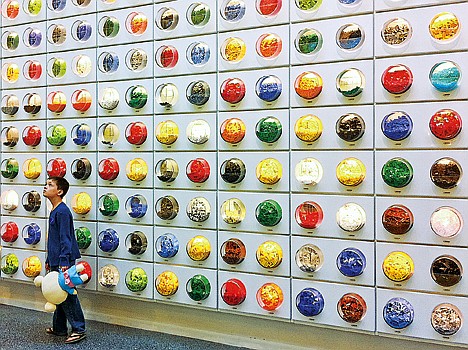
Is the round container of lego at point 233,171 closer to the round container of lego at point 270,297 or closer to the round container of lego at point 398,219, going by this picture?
the round container of lego at point 270,297

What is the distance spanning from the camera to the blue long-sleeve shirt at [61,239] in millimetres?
4461

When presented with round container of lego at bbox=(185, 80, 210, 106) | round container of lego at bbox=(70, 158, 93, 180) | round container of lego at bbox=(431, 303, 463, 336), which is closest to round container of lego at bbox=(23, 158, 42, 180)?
round container of lego at bbox=(70, 158, 93, 180)

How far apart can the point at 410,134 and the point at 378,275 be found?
0.87 metres

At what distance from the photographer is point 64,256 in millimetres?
4441

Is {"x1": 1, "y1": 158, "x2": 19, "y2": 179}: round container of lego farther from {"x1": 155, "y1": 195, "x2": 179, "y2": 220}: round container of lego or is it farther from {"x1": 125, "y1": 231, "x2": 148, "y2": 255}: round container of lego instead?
{"x1": 155, "y1": 195, "x2": 179, "y2": 220}: round container of lego

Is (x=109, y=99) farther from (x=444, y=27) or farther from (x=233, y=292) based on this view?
(x=444, y=27)

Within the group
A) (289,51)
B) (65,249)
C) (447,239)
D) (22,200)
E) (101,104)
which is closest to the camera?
(447,239)

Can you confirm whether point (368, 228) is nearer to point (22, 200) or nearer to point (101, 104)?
point (101, 104)

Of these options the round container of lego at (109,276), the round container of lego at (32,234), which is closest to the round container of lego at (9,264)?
the round container of lego at (32,234)

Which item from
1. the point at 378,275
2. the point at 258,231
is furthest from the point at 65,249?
the point at 378,275

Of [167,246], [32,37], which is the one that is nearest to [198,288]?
[167,246]

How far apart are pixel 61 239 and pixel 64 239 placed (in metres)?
0.02

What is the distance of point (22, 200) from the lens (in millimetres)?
5324

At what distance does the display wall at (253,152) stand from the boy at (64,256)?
36 cm
